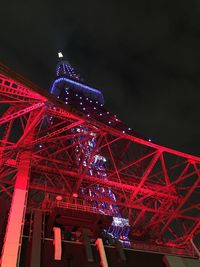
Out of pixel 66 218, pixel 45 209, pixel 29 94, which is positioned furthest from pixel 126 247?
pixel 29 94

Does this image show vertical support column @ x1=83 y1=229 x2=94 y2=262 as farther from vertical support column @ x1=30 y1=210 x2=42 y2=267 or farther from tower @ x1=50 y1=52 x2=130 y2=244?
tower @ x1=50 y1=52 x2=130 y2=244

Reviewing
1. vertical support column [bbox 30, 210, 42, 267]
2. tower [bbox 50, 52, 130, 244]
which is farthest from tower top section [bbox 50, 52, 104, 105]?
vertical support column [bbox 30, 210, 42, 267]

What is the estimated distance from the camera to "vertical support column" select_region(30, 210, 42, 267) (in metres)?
15.2

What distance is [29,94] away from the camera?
20.2m

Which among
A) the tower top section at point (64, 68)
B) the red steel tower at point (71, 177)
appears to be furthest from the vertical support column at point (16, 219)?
the tower top section at point (64, 68)

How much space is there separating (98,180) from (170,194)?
19.9 feet

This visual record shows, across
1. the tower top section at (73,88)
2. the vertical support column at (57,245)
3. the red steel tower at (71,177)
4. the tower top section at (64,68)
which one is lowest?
the vertical support column at (57,245)

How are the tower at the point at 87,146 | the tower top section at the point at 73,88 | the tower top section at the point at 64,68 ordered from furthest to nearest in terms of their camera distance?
the tower top section at the point at 64,68 → the tower top section at the point at 73,88 → the tower at the point at 87,146

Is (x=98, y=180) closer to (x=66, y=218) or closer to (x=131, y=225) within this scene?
(x=131, y=225)

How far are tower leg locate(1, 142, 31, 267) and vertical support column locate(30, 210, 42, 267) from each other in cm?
64

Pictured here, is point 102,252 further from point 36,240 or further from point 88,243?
point 36,240

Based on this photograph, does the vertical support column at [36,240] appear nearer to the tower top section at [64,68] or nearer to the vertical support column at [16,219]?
the vertical support column at [16,219]

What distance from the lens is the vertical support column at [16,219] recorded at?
1489 centimetres

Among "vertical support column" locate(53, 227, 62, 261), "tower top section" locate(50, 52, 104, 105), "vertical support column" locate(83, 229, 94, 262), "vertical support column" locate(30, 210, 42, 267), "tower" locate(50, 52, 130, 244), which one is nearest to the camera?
"vertical support column" locate(30, 210, 42, 267)
